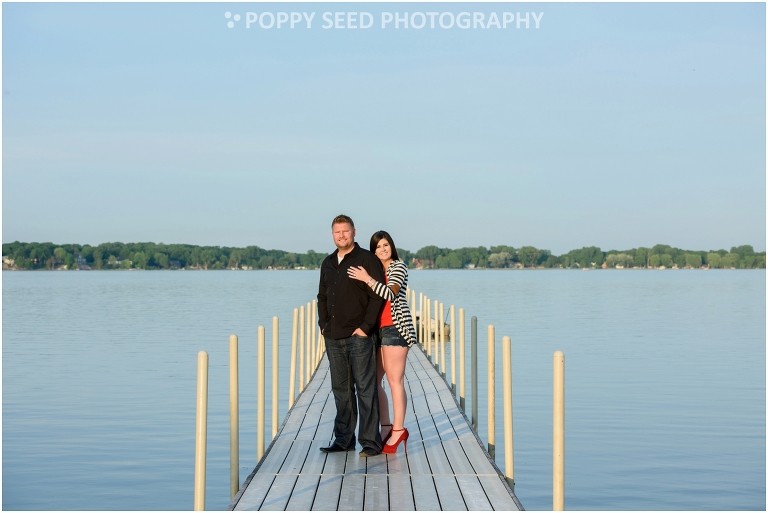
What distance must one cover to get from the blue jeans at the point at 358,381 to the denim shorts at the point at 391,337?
0.11m

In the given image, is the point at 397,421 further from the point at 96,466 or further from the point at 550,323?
the point at 550,323

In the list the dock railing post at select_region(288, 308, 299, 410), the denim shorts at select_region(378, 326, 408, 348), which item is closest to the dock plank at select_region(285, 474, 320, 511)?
the denim shorts at select_region(378, 326, 408, 348)

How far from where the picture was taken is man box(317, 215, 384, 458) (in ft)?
25.8

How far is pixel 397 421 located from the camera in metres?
8.20

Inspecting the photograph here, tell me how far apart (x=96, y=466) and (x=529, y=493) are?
209 inches

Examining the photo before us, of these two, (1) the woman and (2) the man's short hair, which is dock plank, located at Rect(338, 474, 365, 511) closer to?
(1) the woman

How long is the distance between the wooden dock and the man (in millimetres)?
344

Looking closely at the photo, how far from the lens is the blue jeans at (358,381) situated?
7.97m

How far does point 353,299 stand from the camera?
7.91 m

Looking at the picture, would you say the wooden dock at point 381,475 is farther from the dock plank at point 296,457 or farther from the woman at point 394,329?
the woman at point 394,329

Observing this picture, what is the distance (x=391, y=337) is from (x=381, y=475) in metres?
1.21

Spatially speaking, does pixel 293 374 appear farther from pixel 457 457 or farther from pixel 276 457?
pixel 457 457

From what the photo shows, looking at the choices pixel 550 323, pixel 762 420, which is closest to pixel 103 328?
pixel 550 323

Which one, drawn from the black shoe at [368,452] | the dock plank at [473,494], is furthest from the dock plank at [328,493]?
the dock plank at [473,494]
